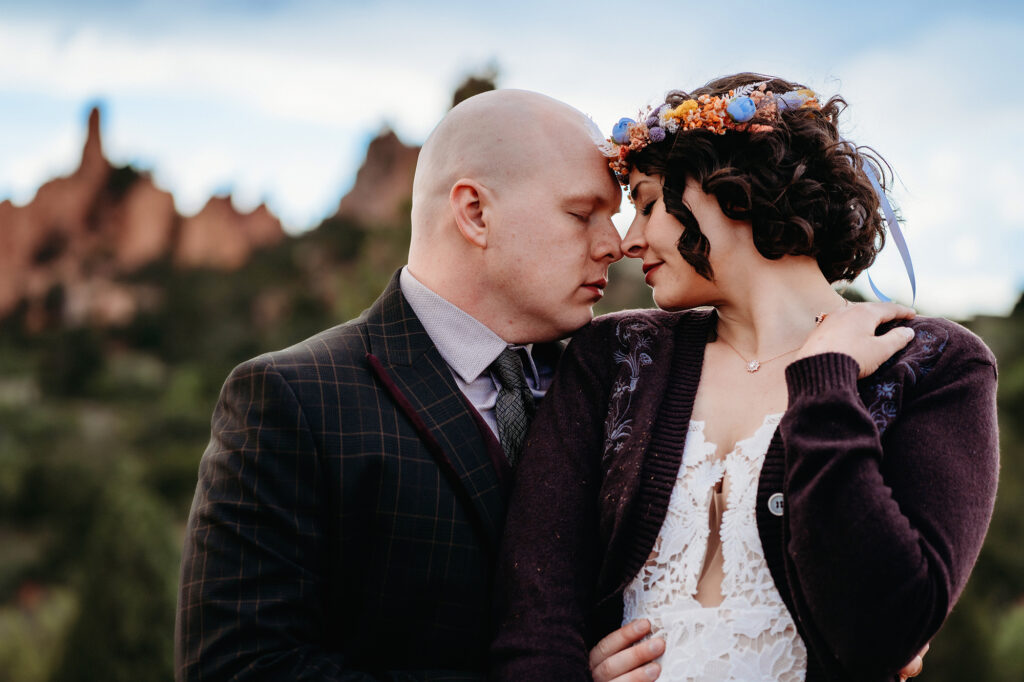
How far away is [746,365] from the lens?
227cm

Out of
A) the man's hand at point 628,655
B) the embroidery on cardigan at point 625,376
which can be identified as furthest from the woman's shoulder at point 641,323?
the man's hand at point 628,655

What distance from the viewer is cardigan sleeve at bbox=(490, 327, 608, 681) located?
207cm

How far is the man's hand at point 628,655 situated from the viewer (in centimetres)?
204

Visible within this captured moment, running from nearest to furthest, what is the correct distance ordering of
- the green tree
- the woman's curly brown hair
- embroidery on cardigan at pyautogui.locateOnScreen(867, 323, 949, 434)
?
1. embroidery on cardigan at pyautogui.locateOnScreen(867, 323, 949, 434)
2. the woman's curly brown hair
3. the green tree

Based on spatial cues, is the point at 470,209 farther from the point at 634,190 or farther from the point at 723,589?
the point at 723,589

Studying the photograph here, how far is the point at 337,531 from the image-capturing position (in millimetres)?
2219

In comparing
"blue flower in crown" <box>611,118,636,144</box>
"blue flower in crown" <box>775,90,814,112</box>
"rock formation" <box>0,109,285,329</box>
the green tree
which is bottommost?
the green tree

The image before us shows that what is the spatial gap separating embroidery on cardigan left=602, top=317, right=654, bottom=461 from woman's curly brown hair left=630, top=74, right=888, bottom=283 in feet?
0.86

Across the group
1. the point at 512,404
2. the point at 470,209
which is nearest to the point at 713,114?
the point at 470,209

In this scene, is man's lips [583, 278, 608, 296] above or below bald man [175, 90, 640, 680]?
above

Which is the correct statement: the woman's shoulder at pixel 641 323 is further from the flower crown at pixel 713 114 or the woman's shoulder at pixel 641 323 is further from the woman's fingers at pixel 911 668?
the woman's fingers at pixel 911 668

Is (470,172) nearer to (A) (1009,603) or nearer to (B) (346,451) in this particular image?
(B) (346,451)

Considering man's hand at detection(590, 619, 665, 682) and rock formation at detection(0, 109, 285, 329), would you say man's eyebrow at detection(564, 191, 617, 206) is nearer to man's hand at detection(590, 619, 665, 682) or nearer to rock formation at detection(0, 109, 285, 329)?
man's hand at detection(590, 619, 665, 682)

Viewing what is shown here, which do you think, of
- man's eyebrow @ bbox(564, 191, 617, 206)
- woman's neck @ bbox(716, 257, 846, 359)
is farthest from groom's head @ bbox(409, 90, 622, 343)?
woman's neck @ bbox(716, 257, 846, 359)
